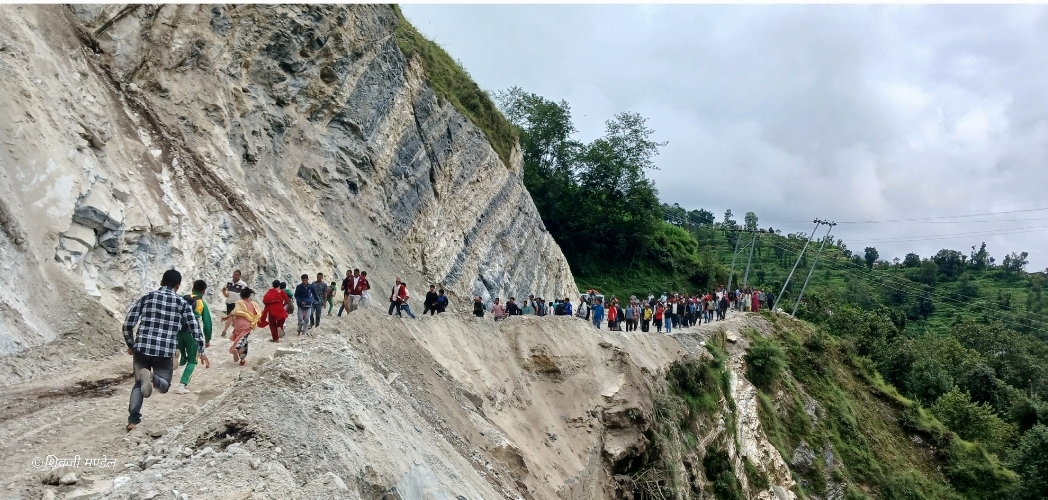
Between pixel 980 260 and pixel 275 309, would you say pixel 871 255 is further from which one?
pixel 275 309

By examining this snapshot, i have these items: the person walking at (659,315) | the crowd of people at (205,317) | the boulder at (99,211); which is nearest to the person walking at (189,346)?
the crowd of people at (205,317)

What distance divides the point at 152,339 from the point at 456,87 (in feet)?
82.3

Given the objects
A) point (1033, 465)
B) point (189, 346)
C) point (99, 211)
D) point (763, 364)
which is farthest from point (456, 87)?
point (1033, 465)

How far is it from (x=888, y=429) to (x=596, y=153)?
88.5ft

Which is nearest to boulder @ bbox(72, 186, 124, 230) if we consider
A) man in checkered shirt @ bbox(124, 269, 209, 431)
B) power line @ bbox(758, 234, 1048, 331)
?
man in checkered shirt @ bbox(124, 269, 209, 431)

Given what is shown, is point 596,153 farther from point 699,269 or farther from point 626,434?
point 626,434

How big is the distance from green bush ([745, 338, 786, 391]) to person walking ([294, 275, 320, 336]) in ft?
74.6

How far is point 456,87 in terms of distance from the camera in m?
30.4

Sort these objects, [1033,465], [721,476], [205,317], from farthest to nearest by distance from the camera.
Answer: [1033,465] → [721,476] → [205,317]

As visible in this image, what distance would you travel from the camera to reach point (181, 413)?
23.1ft

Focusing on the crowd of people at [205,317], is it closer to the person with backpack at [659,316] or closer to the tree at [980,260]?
the person with backpack at [659,316]

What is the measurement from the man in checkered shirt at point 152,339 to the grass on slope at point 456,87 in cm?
1981

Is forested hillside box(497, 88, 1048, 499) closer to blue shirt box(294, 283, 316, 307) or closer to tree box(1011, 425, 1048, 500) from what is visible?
tree box(1011, 425, 1048, 500)

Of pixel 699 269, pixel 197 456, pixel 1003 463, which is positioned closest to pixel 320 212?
pixel 197 456
